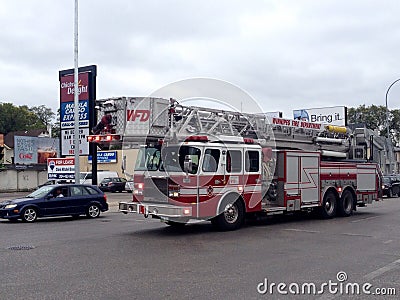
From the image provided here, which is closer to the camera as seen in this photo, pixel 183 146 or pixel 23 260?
pixel 23 260

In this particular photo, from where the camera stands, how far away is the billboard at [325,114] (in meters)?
53.1

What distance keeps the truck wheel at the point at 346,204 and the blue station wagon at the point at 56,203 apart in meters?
8.83

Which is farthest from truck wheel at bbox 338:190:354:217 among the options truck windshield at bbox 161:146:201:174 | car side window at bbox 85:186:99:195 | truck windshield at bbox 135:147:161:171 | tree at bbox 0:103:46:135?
tree at bbox 0:103:46:135

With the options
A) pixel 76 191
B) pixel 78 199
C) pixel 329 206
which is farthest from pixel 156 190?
pixel 329 206

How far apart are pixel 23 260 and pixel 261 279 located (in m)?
4.74

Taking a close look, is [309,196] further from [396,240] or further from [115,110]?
[115,110]

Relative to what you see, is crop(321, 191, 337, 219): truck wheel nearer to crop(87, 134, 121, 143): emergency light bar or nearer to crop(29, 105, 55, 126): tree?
crop(87, 134, 121, 143): emergency light bar

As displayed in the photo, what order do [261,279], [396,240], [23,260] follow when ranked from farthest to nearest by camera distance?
[396,240]
[23,260]
[261,279]

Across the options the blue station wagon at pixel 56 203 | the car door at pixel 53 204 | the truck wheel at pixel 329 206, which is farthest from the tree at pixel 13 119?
the truck wheel at pixel 329 206

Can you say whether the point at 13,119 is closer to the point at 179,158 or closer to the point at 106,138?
the point at 106,138

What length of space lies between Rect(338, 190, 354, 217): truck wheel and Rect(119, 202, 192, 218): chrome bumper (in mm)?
7783

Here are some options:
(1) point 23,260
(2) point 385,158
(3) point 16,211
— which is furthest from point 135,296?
(2) point 385,158

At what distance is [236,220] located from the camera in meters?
14.7

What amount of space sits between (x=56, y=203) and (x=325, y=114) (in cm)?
4112
